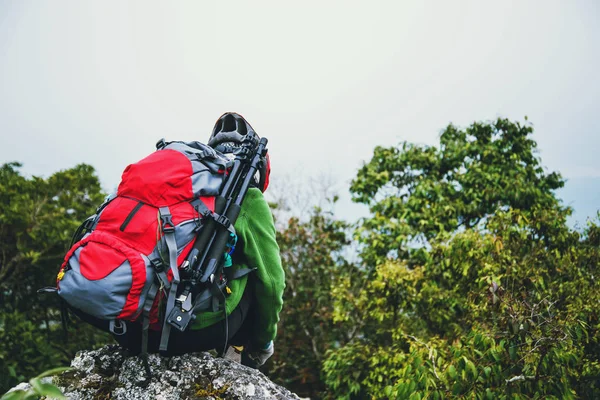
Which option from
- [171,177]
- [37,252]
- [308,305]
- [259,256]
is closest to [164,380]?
[259,256]

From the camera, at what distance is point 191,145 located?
2.33 m

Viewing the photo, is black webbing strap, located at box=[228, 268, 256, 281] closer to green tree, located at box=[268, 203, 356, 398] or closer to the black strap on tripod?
the black strap on tripod

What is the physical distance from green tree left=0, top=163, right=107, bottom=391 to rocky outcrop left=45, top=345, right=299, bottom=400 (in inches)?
184

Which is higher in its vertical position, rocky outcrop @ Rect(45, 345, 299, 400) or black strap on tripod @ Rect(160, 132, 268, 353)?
black strap on tripod @ Rect(160, 132, 268, 353)

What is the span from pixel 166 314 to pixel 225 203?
1.81 feet

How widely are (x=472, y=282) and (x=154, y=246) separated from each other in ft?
13.1

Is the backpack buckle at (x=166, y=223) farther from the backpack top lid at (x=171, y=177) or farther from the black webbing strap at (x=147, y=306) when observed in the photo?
the black webbing strap at (x=147, y=306)

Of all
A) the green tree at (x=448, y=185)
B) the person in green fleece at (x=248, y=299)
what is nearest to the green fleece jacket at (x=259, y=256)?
the person in green fleece at (x=248, y=299)

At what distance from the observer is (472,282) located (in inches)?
201

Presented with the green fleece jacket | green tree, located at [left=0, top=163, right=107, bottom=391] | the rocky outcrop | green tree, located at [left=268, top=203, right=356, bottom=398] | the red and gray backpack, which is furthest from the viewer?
green tree, located at [left=268, top=203, right=356, bottom=398]

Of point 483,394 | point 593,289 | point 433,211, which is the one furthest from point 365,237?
point 483,394

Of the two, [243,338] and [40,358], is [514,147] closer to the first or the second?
[243,338]

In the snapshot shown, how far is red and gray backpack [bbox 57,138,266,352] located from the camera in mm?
1922

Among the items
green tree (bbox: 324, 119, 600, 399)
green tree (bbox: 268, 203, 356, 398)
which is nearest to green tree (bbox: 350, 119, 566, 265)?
green tree (bbox: 324, 119, 600, 399)
